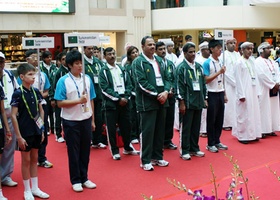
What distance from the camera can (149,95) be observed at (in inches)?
211

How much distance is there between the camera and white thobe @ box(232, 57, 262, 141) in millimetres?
6953

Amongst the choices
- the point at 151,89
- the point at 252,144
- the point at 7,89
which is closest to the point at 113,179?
the point at 151,89

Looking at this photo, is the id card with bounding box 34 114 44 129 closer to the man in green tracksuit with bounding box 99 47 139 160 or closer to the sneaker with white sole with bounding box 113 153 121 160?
Answer: the man in green tracksuit with bounding box 99 47 139 160

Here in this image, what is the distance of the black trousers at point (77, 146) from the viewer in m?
4.62

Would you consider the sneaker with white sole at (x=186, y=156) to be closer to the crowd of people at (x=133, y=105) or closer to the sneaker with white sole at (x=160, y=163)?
the crowd of people at (x=133, y=105)

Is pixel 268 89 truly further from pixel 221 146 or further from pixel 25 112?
pixel 25 112

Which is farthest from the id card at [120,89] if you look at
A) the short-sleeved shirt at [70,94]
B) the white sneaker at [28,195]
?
the white sneaker at [28,195]

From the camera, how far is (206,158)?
240 inches

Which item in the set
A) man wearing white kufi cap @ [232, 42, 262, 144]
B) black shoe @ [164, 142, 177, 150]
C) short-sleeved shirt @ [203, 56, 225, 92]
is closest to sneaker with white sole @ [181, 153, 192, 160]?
black shoe @ [164, 142, 177, 150]

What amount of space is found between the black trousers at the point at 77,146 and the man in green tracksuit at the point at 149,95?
952 millimetres

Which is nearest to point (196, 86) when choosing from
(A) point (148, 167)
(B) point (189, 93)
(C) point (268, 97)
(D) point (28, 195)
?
(B) point (189, 93)

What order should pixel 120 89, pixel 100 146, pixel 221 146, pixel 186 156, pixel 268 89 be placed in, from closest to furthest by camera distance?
1. pixel 186 156
2. pixel 120 89
3. pixel 221 146
4. pixel 100 146
5. pixel 268 89

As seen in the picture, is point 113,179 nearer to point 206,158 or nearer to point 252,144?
point 206,158

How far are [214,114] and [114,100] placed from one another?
167 centimetres
